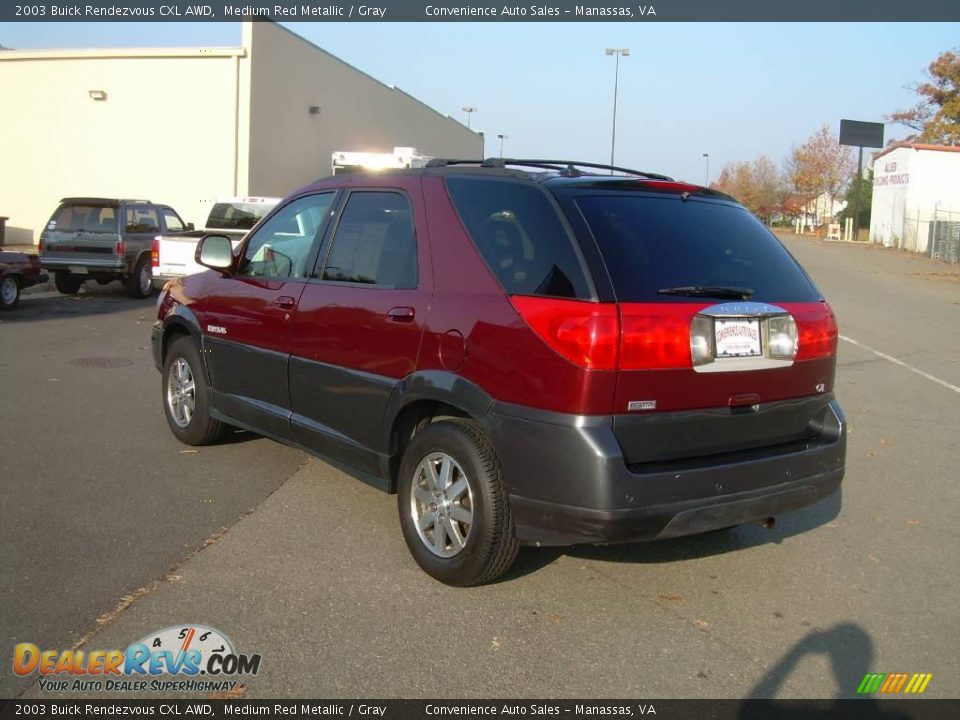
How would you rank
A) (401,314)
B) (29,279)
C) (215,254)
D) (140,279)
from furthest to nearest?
(140,279) → (29,279) → (215,254) → (401,314)

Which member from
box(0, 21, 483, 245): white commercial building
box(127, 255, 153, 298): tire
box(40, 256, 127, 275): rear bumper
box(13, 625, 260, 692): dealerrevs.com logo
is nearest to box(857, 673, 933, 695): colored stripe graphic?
box(13, 625, 260, 692): dealerrevs.com logo

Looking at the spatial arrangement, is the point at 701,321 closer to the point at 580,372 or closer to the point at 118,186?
the point at 580,372

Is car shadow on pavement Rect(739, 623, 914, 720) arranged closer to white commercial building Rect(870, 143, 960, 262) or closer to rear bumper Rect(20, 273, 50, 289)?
rear bumper Rect(20, 273, 50, 289)

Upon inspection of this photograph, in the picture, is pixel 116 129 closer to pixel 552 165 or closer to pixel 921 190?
pixel 552 165

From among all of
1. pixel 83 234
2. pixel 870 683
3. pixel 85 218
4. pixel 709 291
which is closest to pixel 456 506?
pixel 709 291

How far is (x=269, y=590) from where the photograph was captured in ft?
13.3

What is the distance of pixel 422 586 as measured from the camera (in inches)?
164

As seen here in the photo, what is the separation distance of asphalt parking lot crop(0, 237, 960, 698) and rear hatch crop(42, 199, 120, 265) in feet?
33.1

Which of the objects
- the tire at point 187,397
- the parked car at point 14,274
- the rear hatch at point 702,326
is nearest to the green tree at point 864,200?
the parked car at point 14,274

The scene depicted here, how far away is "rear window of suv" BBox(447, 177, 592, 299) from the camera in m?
3.75

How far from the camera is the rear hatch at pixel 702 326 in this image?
3645 mm

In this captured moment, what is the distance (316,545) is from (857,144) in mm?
65689

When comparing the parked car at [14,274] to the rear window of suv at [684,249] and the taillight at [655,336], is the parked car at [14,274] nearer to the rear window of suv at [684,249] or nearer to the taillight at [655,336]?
the rear window of suv at [684,249]

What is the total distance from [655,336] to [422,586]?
5.32 ft
